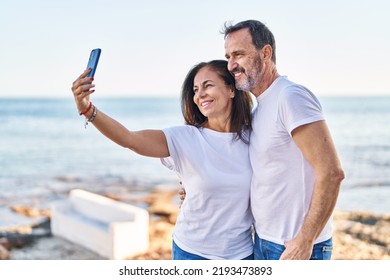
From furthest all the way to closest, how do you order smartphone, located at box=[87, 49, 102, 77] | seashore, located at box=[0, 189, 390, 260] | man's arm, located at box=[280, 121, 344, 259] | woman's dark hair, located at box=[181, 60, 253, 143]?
1. seashore, located at box=[0, 189, 390, 260]
2. woman's dark hair, located at box=[181, 60, 253, 143]
3. smartphone, located at box=[87, 49, 102, 77]
4. man's arm, located at box=[280, 121, 344, 259]

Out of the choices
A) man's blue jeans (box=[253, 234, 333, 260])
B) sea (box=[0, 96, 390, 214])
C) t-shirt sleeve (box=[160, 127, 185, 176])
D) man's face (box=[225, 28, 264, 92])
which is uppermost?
man's face (box=[225, 28, 264, 92])

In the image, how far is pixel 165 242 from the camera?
652 centimetres

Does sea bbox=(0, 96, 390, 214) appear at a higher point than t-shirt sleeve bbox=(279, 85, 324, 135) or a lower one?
lower

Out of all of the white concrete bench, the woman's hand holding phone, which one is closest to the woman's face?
the woman's hand holding phone

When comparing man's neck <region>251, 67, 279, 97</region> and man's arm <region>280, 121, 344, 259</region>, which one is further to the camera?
man's neck <region>251, 67, 279, 97</region>

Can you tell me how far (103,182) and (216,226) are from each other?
12.8 metres

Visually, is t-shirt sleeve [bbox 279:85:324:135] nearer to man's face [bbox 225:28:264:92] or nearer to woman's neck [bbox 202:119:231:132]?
man's face [bbox 225:28:264:92]

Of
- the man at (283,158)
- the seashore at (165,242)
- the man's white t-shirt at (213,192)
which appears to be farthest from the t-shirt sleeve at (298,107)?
the seashore at (165,242)

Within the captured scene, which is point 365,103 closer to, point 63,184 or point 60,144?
point 60,144

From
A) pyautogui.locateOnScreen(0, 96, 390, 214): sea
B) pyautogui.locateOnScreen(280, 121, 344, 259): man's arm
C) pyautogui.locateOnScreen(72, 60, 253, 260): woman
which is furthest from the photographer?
pyautogui.locateOnScreen(0, 96, 390, 214): sea

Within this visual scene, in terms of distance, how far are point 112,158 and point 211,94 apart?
53.8 feet

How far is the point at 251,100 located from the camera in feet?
7.38

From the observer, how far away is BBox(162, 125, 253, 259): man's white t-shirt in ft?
6.54

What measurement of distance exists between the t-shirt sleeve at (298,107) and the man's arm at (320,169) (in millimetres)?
22
